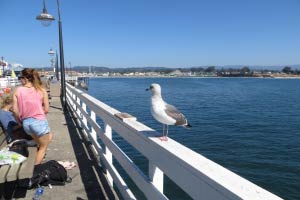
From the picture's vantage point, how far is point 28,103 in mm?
5094

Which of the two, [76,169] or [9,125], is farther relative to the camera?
[9,125]

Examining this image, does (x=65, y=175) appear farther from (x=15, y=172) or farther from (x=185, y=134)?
(x=185, y=134)

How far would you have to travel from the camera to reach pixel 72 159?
6.14 meters

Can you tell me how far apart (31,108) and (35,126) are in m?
0.29

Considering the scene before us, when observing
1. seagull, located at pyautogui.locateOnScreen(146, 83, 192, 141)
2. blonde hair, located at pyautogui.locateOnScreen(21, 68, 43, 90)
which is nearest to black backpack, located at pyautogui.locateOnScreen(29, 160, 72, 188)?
blonde hair, located at pyautogui.locateOnScreen(21, 68, 43, 90)

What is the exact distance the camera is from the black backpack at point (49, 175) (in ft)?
15.3

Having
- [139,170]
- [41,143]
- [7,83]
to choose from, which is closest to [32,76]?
[41,143]

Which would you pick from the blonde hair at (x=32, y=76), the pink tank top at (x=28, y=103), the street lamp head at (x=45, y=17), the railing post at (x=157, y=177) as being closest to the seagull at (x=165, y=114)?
the railing post at (x=157, y=177)

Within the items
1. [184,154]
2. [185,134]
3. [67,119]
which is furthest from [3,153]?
[185,134]

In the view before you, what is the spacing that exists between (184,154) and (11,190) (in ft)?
9.70

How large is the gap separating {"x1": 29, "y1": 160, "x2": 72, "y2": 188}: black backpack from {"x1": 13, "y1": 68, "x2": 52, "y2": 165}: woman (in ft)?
1.31

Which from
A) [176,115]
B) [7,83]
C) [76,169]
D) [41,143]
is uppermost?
[176,115]

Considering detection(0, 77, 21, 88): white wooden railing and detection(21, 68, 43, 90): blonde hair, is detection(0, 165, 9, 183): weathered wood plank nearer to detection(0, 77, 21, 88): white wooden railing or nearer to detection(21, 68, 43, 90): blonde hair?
detection(21, 68, 43, 90): blonde hair

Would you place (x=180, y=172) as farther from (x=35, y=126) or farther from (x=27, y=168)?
(x=35, y=126)
